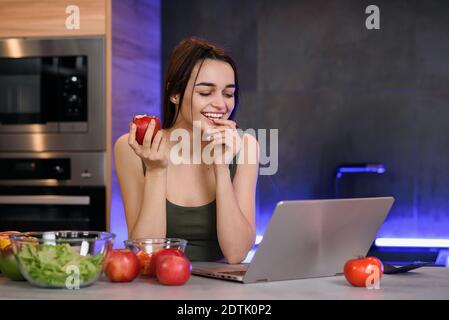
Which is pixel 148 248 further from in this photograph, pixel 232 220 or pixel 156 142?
pixel 232 220

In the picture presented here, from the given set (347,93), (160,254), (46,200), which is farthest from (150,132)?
(347,93)

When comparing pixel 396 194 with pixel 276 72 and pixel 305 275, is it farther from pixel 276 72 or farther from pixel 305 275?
pixel 305 275

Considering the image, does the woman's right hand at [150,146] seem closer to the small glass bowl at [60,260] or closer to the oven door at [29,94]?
the small glass bowl at [60,260]

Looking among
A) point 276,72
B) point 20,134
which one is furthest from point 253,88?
point 20,134

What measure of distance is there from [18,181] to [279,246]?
8.07ft

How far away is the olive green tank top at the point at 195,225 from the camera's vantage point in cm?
244

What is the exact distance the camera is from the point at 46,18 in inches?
147

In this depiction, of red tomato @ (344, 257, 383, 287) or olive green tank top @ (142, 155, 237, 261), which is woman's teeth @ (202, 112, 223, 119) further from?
red tomato @ (344, 257, 383, 287)

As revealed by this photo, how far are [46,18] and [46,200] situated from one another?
96cm

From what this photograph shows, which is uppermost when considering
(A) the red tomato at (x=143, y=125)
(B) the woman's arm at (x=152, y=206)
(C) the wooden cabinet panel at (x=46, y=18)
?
(C) the wooden cabinet panel at (x=46, y=18)

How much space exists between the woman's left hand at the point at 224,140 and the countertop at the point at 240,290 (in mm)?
616

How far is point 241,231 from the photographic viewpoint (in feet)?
7.72

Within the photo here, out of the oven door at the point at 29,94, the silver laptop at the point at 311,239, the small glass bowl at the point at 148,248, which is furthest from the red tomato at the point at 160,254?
the oven door at the point at 29,94

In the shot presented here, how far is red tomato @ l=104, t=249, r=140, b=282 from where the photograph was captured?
165 centimetres
